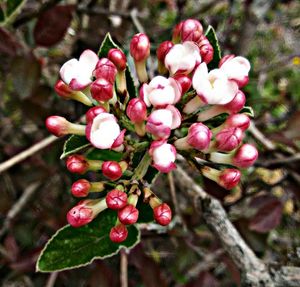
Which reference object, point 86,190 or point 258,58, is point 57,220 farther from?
point 258,58

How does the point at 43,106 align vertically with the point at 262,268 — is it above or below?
above

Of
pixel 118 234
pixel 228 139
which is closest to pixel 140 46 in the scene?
pixel 228 139

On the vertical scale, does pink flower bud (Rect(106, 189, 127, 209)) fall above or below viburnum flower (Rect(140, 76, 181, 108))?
below

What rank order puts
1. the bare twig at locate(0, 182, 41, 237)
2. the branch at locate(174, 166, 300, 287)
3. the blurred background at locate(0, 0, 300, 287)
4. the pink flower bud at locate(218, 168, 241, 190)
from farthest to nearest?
the bare twig at locate(0, 182, 41, 237) < the blurred background at locate(0, 0, 300, 287) < the branch at locate(174, 166, 300, 287) < the pink flower bud at locate(218, 168, 241, 190)

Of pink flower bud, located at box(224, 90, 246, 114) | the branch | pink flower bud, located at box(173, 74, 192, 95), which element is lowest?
the branch

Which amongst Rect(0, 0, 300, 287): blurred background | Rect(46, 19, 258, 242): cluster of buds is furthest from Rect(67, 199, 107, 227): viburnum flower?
Rect(0, 0, 300, 287): blurred background

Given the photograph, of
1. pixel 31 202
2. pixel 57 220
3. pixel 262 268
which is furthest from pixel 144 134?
pixel 31 202

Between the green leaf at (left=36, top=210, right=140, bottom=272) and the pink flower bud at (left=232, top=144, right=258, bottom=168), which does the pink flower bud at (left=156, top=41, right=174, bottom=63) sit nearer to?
the pink flower bud at (left=232, top=144, right=258, bottom=168)
